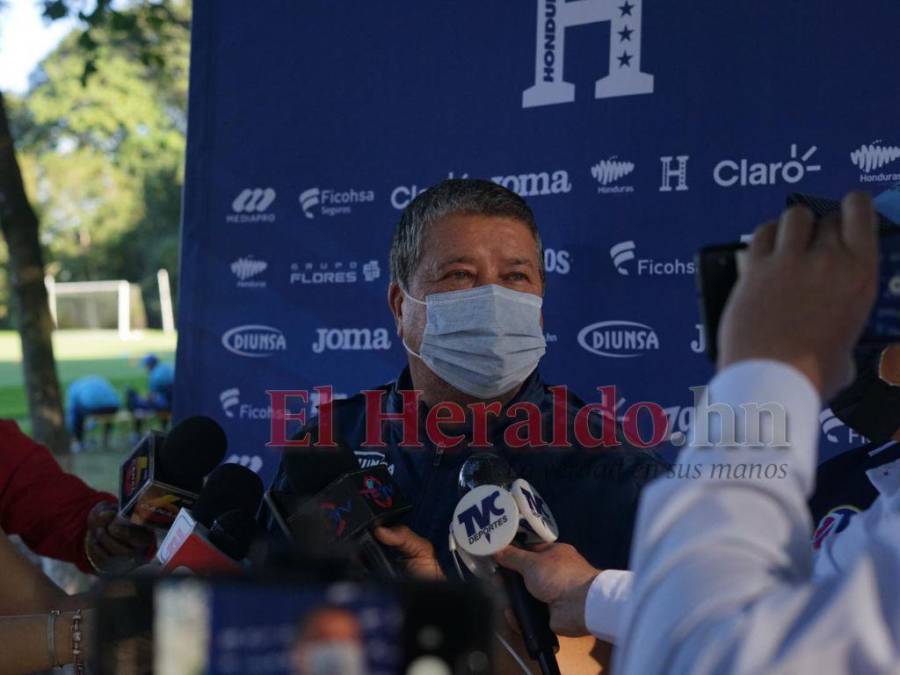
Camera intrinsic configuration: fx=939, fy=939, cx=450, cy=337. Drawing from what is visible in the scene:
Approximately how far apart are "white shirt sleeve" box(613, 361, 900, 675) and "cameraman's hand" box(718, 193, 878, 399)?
21 mm

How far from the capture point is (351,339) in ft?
13.0

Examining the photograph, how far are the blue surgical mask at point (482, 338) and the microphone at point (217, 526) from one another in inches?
24.3

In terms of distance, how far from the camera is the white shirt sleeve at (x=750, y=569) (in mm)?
785

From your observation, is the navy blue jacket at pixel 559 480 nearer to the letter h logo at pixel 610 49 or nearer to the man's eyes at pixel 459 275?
the man's eyes at pixel 459 275

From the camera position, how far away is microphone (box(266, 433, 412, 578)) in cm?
162

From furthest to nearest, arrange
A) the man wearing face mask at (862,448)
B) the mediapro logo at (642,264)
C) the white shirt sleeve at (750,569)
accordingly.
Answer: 1. the mediapro logo at (642,264)
2. the man wearing face mask at (862,448)
3. the white shirt sleeve at (750,569)

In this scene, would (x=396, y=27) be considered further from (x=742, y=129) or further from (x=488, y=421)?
(x=488, y=421)

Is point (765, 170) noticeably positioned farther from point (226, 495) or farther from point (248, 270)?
point (248, 270)

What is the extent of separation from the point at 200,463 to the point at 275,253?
2028 millimetres

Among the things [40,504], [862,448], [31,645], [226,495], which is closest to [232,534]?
[226,495]

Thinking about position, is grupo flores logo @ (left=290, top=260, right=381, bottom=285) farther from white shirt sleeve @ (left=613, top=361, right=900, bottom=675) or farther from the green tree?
white shirt sleeve @ (left=613, top=361, right=900, bottom=675)

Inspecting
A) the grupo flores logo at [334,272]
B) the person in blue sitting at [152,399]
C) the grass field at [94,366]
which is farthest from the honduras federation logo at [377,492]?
the person in blue sitting at [152,399]

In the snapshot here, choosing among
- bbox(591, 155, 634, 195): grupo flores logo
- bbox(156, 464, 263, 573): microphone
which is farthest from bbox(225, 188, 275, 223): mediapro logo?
bbox(156, 464, 263, 573): microphone

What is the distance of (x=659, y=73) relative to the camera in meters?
3.32
